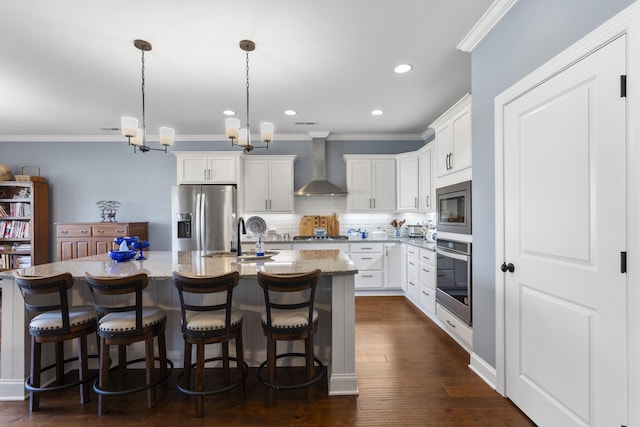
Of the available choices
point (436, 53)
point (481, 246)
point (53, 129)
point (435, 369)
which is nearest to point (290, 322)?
point (435, 369)

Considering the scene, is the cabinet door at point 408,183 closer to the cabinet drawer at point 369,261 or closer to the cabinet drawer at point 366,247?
the cabinet drawer at point 366,247

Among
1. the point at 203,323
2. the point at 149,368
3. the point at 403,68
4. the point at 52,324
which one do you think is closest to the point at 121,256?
the point at 52,324

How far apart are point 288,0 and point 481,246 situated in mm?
2293

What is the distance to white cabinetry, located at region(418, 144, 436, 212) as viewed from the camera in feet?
14.6

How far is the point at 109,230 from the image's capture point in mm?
4754

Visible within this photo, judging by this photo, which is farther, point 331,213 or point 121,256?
point 331,213

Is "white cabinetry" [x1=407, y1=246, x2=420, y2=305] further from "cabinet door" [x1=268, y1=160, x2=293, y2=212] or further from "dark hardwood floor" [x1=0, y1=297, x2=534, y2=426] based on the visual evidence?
"cabinet door" [x1=268, y1=160, x2=293, y2=212]

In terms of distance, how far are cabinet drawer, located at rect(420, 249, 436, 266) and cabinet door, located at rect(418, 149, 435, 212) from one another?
32.8 inches

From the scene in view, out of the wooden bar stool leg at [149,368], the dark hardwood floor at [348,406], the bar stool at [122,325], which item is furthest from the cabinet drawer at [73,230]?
the wooden bar stool leg at [149,368]

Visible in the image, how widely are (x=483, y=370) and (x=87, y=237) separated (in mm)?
5536

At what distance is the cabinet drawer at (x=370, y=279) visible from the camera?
4844mm

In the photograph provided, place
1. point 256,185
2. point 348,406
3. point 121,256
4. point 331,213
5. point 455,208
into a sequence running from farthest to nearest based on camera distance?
point 331,213 → point 256,185 → point 455,208 → point 121,256 → point 348,406

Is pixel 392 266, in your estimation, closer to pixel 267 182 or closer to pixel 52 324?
pixel 267 182

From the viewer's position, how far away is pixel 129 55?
9.00ft
